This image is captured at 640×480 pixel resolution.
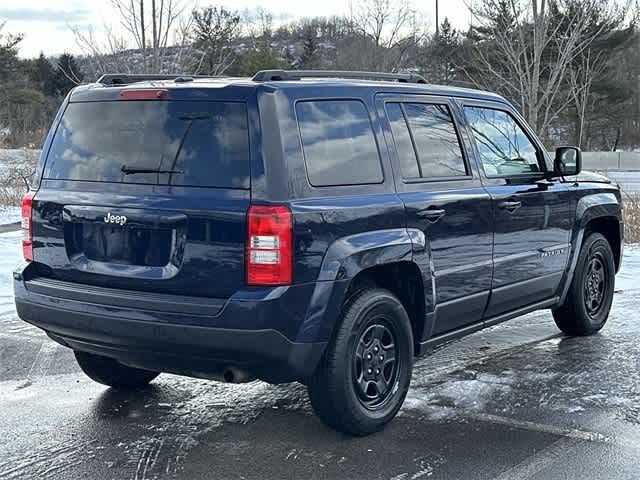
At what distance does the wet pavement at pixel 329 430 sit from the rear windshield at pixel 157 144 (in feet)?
4.55

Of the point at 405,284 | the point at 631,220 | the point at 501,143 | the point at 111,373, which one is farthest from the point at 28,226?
the point at 631,220

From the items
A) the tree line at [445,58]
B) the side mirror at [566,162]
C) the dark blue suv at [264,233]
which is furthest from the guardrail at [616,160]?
the dark blue suv at [264,233]

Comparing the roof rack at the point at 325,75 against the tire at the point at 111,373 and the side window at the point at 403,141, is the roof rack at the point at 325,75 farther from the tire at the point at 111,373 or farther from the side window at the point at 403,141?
the tire at the point at 111,373

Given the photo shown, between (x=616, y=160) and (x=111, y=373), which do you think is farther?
(x=616, y=160)

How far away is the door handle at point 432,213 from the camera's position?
15.9 feet

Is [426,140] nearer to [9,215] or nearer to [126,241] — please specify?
[126,241]

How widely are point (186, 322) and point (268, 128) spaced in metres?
1.00

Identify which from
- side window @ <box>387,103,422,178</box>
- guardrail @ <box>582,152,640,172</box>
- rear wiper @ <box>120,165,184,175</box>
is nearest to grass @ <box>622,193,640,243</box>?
side window @ <box>387,103,422,178</box>

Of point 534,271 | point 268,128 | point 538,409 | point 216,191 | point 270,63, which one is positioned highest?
point 270,63

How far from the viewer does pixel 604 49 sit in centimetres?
4278

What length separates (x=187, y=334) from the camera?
408 cm

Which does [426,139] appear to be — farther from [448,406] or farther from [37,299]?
[37,299]

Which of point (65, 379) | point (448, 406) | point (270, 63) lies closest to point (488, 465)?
point (448, 406)

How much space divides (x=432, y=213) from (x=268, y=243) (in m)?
1.27
